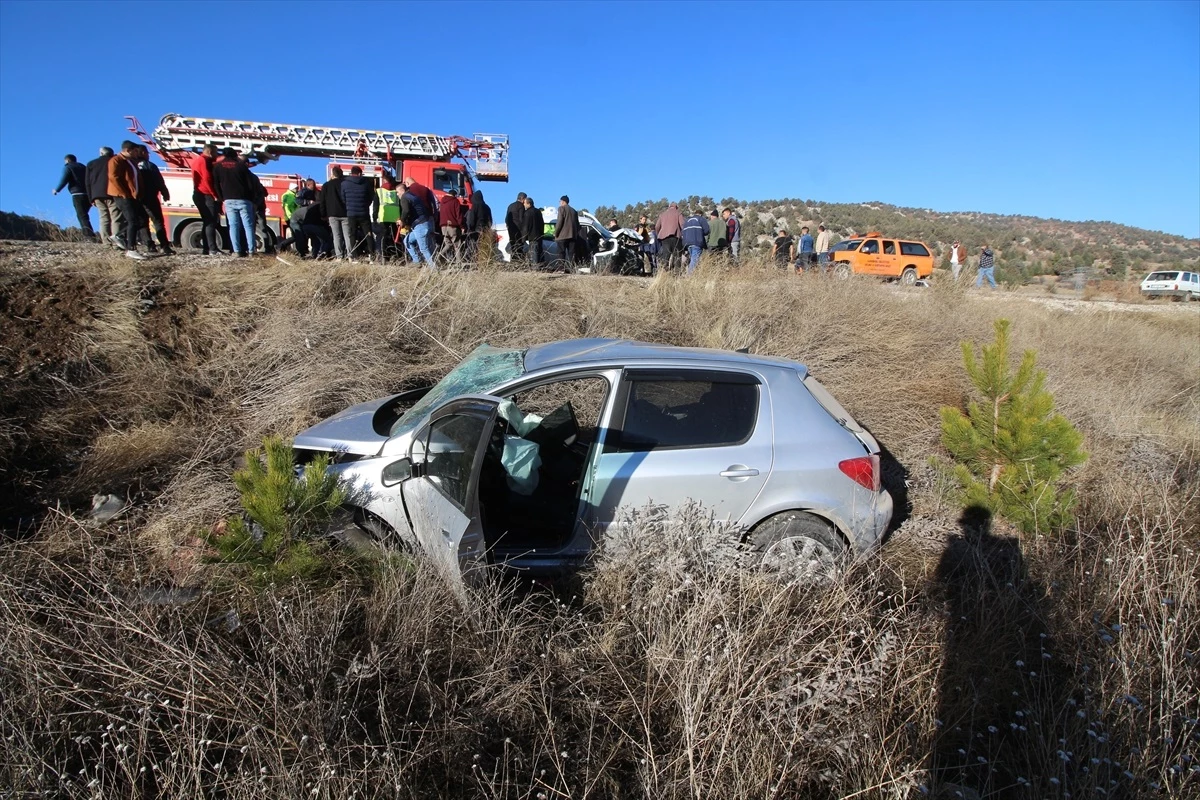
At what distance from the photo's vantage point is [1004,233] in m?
50.4

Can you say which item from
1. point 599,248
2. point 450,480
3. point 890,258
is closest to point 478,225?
point 599,248

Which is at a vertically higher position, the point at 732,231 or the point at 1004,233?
the point at 1004,233

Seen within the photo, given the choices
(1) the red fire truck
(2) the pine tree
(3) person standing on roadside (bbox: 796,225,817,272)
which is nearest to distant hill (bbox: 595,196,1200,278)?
(3) person standing on roadside (bbox: 796,225,817,272)

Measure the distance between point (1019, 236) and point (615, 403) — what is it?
195 ft

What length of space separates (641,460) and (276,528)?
182 centimetres

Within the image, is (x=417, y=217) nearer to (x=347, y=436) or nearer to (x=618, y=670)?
(x=347, y=436)

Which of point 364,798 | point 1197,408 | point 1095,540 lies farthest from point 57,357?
point 1197,408

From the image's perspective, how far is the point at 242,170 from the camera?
8617mm

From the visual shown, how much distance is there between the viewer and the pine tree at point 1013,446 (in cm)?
425

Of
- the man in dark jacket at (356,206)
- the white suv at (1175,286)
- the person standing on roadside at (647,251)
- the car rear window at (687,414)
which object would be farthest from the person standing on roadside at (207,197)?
the white suv at (1175,286)

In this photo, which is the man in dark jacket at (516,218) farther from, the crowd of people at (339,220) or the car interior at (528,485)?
the car interior at (528,485)

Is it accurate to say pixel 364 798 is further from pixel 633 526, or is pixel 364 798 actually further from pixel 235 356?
pixel 235 356

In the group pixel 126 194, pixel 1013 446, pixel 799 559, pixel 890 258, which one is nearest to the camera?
pixel 799 559

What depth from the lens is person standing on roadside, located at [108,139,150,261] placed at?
26.9ft
